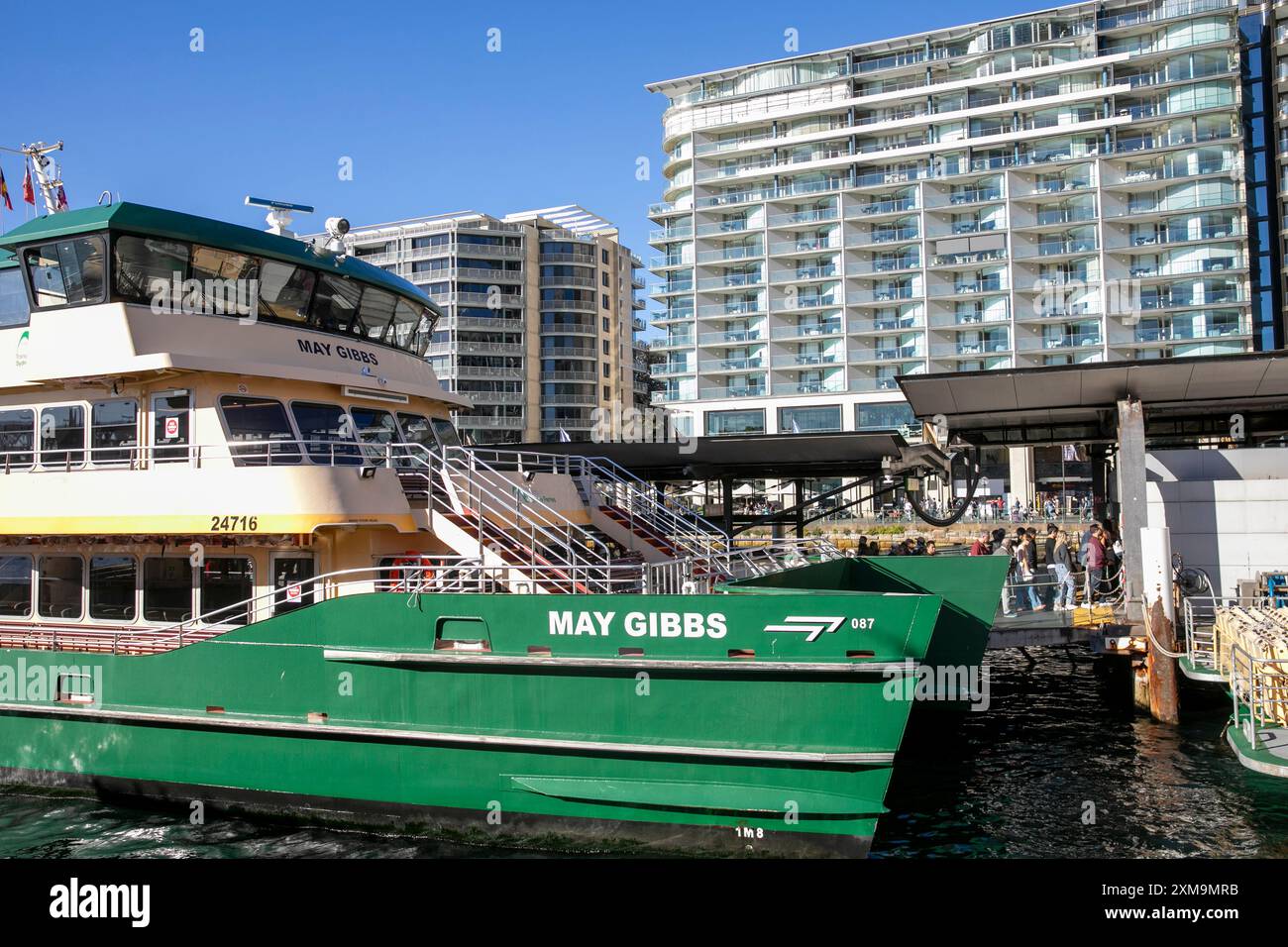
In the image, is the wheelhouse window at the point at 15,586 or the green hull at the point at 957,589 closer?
the wheelhouse window at the point at 15,586

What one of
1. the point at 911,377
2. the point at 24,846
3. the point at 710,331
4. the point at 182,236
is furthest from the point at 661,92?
the point at 24,846

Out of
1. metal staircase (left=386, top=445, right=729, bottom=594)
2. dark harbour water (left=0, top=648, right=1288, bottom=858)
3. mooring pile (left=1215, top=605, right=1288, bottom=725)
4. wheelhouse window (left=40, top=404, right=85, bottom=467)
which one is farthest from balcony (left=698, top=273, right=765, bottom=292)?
wheelhouse window (left=40, top=404, right=85, bottom=467)

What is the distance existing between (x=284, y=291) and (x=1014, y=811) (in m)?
11.3

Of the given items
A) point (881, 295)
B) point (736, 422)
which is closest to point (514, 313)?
point (736, 422)

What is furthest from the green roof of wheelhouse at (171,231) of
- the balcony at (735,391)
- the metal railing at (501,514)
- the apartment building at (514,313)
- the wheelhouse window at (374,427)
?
the apartment building at (514,313)

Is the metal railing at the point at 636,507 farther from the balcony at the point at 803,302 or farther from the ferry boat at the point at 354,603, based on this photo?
the balcony at the point at 803,302

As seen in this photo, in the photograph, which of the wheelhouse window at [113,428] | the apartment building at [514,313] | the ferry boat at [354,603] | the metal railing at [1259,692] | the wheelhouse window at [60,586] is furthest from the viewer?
the apartment building at [514,313]

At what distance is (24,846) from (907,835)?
9.67m

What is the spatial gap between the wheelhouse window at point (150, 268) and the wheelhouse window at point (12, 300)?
197cm

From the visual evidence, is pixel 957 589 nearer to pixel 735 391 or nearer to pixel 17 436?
pixel 17 436

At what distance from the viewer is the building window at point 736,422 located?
66.4 metres

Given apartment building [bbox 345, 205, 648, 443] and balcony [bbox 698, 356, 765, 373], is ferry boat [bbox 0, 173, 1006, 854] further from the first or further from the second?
apartment building [bbox 345, 205, 648, 443]

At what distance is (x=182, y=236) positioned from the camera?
12094mm

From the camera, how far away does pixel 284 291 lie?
514 inches
